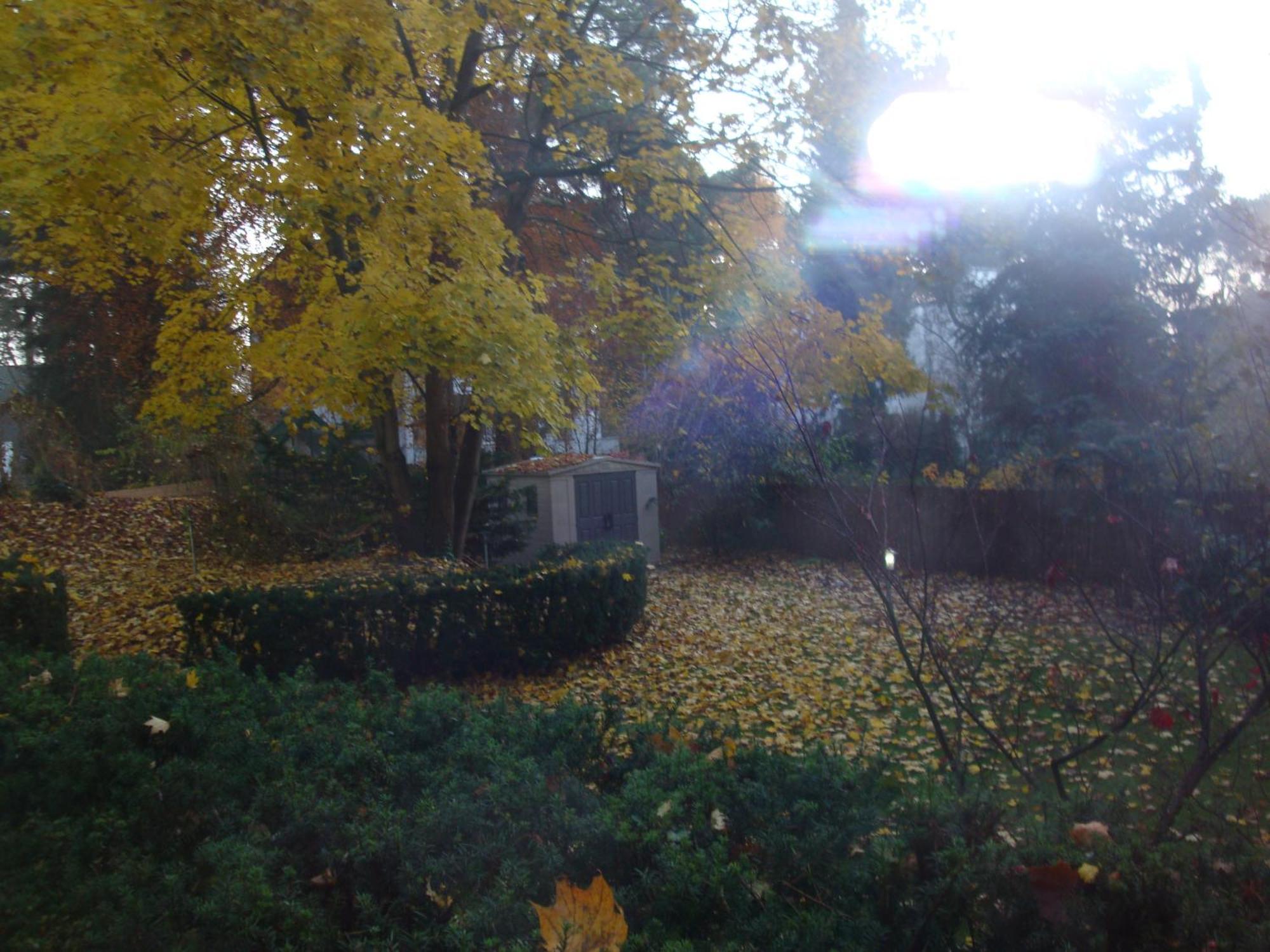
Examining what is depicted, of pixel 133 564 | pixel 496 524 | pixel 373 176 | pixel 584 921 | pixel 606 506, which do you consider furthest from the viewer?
pixel 606 506

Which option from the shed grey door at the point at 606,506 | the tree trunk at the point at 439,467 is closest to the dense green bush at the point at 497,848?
the tree trunk at the point at 439,467

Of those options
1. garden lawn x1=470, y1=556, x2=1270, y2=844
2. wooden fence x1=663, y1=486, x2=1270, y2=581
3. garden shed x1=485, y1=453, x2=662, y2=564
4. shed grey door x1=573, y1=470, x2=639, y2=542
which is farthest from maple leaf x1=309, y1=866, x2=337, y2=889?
shed grey door x1=573, y1=470, x2=639, y2=542

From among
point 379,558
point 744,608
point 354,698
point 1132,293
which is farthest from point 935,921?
point 1132,293

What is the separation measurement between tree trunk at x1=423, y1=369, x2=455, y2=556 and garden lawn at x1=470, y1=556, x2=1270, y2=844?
2360 millimetres

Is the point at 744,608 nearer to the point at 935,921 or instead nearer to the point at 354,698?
the point at 354,698

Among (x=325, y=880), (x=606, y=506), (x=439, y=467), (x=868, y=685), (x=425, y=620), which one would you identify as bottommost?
(x=868, y=685)

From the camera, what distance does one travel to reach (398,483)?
10688 millimetres

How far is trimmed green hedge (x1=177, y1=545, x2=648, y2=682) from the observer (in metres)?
7.12

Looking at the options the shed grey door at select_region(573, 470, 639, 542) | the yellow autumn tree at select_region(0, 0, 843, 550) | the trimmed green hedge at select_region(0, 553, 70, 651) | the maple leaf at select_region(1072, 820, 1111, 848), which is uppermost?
the yellow autumn tree at select_region(0, 0, 843, 550)

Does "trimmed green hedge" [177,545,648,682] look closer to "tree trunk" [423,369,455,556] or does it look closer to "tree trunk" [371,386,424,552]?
"tree trunk" [423,369,455,556]

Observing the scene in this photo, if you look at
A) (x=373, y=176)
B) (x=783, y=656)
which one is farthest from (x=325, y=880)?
(x=783, y=656)

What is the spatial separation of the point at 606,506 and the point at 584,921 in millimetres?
13310

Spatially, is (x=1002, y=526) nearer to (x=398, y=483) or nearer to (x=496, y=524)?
(x=398, y=483)

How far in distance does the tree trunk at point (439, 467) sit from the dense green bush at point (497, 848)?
21.0 feet
